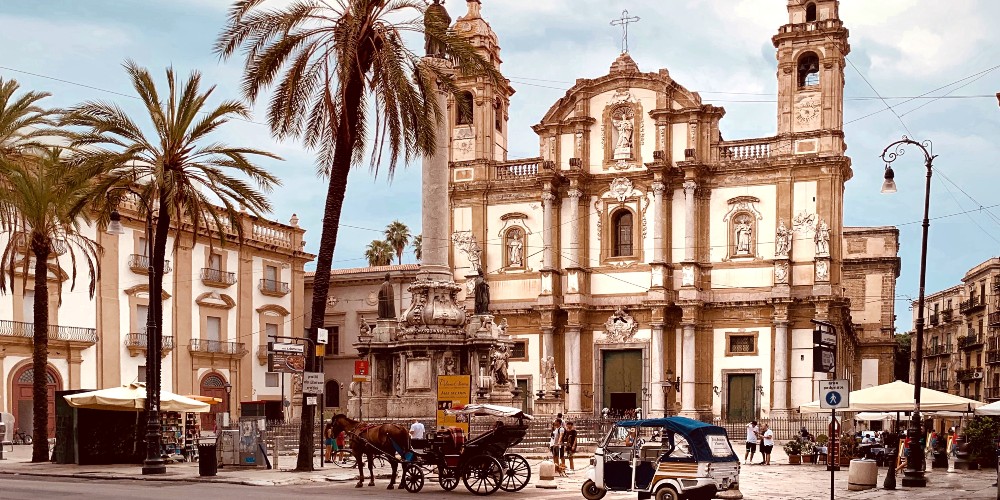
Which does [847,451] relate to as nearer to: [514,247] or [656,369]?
[656,369]

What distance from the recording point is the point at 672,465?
17.6 m

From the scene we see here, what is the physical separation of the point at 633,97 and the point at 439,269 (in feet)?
74.9

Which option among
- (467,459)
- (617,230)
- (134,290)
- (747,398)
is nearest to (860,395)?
(467,459)

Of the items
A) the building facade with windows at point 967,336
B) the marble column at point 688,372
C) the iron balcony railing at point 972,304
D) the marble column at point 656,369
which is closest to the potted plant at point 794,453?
the marble column at point 688,372

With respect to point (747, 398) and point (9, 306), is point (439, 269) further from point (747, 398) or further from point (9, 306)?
point (747, 398)

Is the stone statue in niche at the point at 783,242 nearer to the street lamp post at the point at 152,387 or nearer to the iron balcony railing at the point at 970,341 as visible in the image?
the street lamp post at the point at 152,387

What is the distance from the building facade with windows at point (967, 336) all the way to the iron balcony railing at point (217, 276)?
41145 mm

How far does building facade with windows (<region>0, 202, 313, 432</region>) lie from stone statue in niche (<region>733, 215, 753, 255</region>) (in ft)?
67.0

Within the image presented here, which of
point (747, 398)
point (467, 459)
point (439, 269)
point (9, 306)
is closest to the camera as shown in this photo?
point (467, 459)

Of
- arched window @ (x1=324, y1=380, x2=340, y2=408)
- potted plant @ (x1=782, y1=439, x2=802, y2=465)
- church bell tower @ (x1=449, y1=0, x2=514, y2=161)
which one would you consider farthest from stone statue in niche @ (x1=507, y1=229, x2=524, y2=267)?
potted plant @ (x1=782, y1=439, x2=802, y2=465)

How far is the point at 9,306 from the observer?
4138cm

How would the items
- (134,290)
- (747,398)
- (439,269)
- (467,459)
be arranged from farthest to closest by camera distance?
1. (747,398)
2. (134,290)
3. (439,269)
4. (467,459)

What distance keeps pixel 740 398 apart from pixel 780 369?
94.3 inches

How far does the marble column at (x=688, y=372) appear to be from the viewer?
50.5 metres
